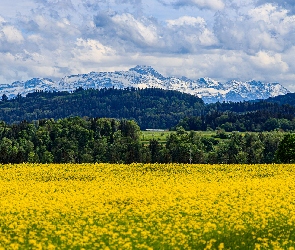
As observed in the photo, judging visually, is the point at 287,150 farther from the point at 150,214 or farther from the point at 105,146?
the point at 105,146

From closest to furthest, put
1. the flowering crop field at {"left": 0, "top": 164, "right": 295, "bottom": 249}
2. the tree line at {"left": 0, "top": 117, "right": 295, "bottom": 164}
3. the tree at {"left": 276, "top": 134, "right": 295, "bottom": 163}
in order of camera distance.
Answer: the flowering crop field at {"left": 0, "top": 164, "right": 295, "bottom": 249} < the tree at {"left": 276, "top": 134, "right": 295, "bottom": 163} < the tree line at {"left": 0, "top": 117, "right": 295, "bottom": 164}

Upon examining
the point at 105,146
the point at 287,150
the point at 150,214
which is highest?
the point at 287,150

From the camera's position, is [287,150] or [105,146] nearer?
[287,150]

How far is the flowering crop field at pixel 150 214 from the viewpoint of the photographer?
23.0 m

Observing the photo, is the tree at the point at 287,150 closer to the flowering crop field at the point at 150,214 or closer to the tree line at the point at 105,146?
the flowering crop field at the point at 150,214

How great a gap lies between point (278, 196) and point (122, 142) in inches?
5962

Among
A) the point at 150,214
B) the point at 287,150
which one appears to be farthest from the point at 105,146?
the point at 150,214

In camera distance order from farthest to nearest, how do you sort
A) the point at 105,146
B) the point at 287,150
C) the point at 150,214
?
the point at 105,146
the point at 287,150
the point at 150,214

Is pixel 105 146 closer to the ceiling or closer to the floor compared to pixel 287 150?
closer to the floor

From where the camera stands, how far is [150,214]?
91.7 feet

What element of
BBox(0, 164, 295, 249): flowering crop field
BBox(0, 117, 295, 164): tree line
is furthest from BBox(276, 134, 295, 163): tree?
BBox(0, 117, 295, 164): tree line

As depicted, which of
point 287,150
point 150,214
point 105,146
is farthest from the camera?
point 105,146

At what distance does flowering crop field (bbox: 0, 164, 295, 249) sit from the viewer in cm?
2295

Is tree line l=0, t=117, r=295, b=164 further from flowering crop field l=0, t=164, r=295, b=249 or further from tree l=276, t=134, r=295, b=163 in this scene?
flowering crop field l=0, t=164, r=295, b=249
